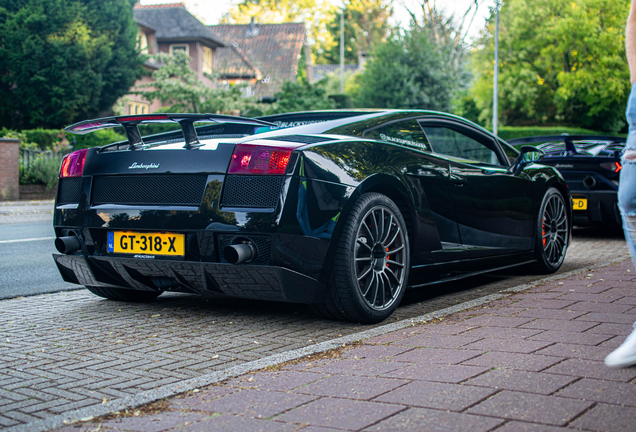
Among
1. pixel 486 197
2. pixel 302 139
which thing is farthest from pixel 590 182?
pixel 302 139

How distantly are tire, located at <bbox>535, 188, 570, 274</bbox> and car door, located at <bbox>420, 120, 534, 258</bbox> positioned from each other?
17 cm

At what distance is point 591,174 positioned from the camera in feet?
29.5

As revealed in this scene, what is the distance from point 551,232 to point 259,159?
136 inches

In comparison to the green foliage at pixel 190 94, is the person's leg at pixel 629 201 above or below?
below

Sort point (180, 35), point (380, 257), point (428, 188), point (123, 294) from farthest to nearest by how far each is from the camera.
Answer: point (180, 35) → point (123, 294) → point (428, 188) → point (380, 257)

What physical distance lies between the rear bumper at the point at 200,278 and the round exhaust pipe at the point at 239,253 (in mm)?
57

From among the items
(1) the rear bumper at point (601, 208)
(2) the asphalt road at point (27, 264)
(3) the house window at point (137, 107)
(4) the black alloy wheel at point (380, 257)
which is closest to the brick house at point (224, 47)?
(3) the house window at point (137, 107)

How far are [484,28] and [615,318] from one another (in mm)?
39901

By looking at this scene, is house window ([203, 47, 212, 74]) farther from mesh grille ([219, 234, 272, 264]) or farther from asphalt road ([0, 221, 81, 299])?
mesh grille ([219, 234, 272, 264])

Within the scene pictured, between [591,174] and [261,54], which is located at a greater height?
[261,54]

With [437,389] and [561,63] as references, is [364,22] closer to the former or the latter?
[561,63]

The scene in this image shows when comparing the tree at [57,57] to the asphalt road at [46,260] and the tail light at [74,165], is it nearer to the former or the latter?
the asphalt road at [46,260]

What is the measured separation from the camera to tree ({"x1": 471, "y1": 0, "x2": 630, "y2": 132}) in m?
34.7

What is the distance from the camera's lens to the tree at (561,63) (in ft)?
114
